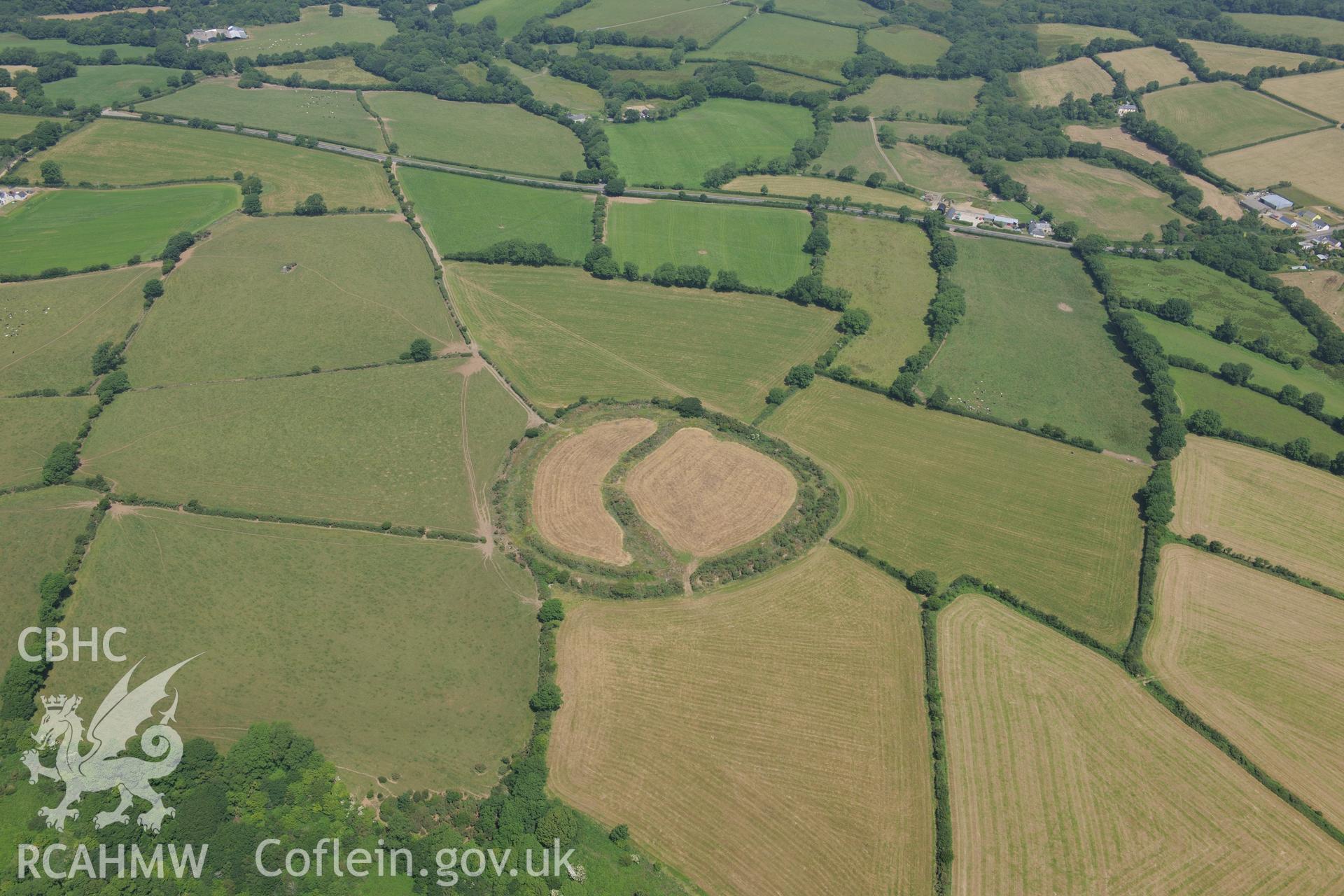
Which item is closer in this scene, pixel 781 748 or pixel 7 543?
pixel 781 748

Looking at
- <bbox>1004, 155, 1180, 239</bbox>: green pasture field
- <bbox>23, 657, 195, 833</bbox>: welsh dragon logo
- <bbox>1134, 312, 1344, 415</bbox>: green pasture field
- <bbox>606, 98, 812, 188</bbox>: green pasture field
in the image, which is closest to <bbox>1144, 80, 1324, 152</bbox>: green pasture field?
<bbox>1004, 155, 1180, 239</bbox>: green pasture field

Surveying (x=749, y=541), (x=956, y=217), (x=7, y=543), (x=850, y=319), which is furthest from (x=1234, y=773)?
(x=7, y=543)

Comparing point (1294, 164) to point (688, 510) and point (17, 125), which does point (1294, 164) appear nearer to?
point (688, 510)

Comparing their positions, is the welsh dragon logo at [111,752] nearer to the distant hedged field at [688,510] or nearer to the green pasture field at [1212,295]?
the distant hedged field at [688,510]

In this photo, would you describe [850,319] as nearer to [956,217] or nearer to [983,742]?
[956,217]

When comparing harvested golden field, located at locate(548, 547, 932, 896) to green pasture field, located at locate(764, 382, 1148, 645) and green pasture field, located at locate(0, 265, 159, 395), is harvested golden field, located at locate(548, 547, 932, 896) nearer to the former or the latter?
green pasture field, located at locate(764, 382, 1148, 645)

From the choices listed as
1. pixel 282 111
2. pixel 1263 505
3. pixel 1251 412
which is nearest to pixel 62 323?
pixel 282 111
